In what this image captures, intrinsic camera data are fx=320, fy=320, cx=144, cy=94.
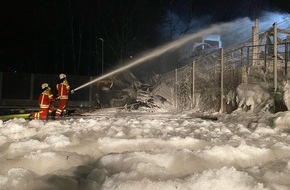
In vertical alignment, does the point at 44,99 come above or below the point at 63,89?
below

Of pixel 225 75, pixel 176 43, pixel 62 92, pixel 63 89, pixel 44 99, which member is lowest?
pixel 44 99

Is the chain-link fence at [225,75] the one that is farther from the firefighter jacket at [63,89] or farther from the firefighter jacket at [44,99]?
the firefighter jacket at [44,99]

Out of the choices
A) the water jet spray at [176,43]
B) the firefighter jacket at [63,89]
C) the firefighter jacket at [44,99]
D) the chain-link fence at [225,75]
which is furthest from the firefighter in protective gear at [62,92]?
the water jet spray at [176,43]

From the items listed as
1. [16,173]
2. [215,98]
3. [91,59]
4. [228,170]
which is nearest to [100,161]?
[16,173]

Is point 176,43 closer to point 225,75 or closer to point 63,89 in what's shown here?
point 225,75

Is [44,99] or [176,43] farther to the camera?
[176,43]

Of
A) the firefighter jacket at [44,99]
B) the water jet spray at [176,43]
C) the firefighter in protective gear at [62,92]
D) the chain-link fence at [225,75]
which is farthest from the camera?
the water jet spray at [176,43]

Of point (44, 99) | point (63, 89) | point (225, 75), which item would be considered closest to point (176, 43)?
point (225, 75)

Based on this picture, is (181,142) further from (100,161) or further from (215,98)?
(215,98)

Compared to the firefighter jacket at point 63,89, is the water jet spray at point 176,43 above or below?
above

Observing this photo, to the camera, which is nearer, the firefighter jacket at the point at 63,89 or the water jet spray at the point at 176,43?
the firefighter jacket at the point at 63,89

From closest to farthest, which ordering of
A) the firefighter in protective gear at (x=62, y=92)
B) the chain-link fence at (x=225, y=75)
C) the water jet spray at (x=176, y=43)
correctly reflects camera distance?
the chain-link fence at (x=225, y=75), the firefighter in protective gear at (x=62, y=92), the water jet spray at (x=176, y=43)

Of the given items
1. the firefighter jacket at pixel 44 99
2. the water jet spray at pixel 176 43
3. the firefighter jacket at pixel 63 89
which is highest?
the water jet spray at pixel 176 43

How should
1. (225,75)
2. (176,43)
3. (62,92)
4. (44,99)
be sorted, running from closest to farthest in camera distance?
(44,99), (62,92), (225,75), (176,43)
